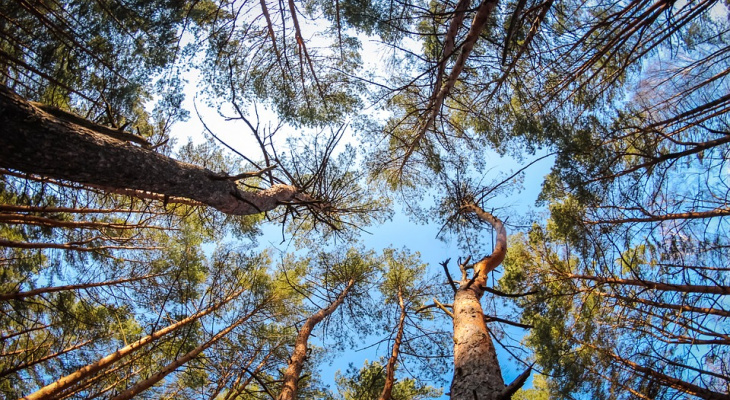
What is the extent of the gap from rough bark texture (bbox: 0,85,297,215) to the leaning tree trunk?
2.49 m

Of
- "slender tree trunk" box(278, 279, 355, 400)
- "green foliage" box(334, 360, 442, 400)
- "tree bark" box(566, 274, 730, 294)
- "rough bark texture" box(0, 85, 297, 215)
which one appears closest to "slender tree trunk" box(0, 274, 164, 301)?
"rough bark texture" box(0, 85, 297, 215)

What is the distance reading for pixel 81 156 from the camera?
1850mm

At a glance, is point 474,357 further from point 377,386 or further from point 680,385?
point 377,386

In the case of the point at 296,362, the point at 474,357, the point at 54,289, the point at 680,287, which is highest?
the point at 680,287

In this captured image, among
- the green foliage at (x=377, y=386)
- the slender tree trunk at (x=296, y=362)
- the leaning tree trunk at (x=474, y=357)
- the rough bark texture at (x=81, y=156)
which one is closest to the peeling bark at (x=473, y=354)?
the leaning tree trunk at (x=474, y=357)

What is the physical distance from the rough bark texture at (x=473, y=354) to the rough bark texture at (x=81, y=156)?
2.49 meters

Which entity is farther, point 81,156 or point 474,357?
point 474,357

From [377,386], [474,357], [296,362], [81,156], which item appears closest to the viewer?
[81,156]

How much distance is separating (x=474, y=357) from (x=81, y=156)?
310cm

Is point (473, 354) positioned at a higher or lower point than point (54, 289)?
lower

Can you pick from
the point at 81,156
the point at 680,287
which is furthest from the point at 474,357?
the point at 680,287

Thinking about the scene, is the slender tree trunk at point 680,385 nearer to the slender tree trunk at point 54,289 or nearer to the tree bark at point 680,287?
the tree bark at point 680,287

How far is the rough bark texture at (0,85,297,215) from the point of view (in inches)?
62.6

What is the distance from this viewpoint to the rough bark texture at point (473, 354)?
2277 mm
